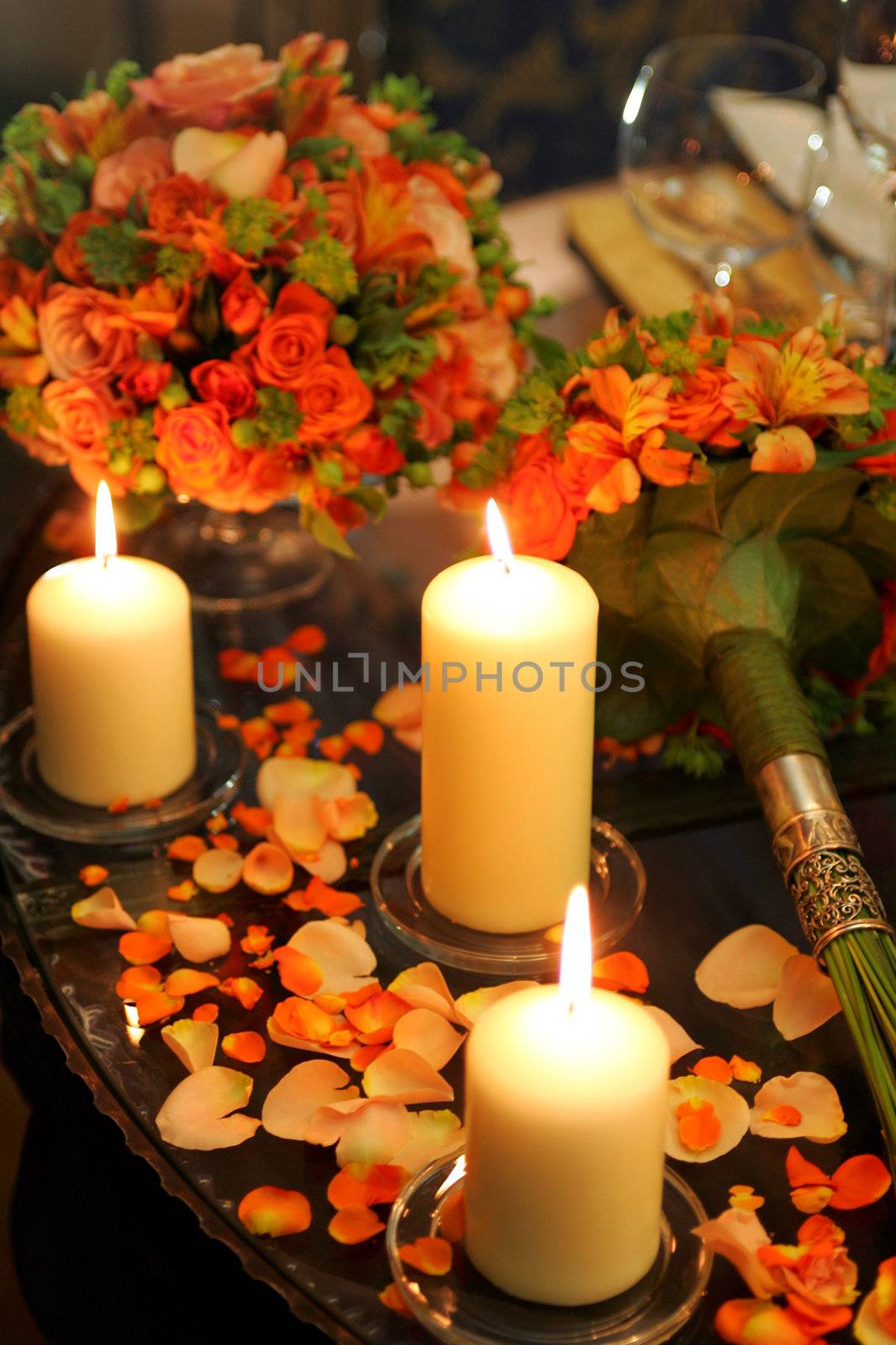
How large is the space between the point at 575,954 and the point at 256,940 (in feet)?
0.90

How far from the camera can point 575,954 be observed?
0.56m

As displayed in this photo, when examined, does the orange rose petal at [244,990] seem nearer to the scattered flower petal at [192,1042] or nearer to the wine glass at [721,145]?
the scattered flower petal at [192,1042]

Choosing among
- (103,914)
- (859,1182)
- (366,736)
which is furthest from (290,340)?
(859,1182)

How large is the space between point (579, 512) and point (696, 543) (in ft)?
0.24

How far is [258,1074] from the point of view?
2.33ft

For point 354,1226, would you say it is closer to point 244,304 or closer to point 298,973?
point 298,973

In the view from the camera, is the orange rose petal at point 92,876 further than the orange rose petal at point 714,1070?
Yes

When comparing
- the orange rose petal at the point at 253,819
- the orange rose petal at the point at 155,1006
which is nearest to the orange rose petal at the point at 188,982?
the orange rose petal at the point at 155,1006

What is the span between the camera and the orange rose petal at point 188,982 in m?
0.76

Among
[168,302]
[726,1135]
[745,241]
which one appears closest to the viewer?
[726,1135]

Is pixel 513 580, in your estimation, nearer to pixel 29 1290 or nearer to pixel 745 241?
pixel 29 1290

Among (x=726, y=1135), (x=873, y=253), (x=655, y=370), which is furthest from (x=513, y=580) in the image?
(x=873, y=253)

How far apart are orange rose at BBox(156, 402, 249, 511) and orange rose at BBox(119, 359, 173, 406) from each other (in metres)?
0.02

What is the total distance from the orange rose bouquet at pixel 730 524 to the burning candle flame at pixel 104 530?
8.2 inches
